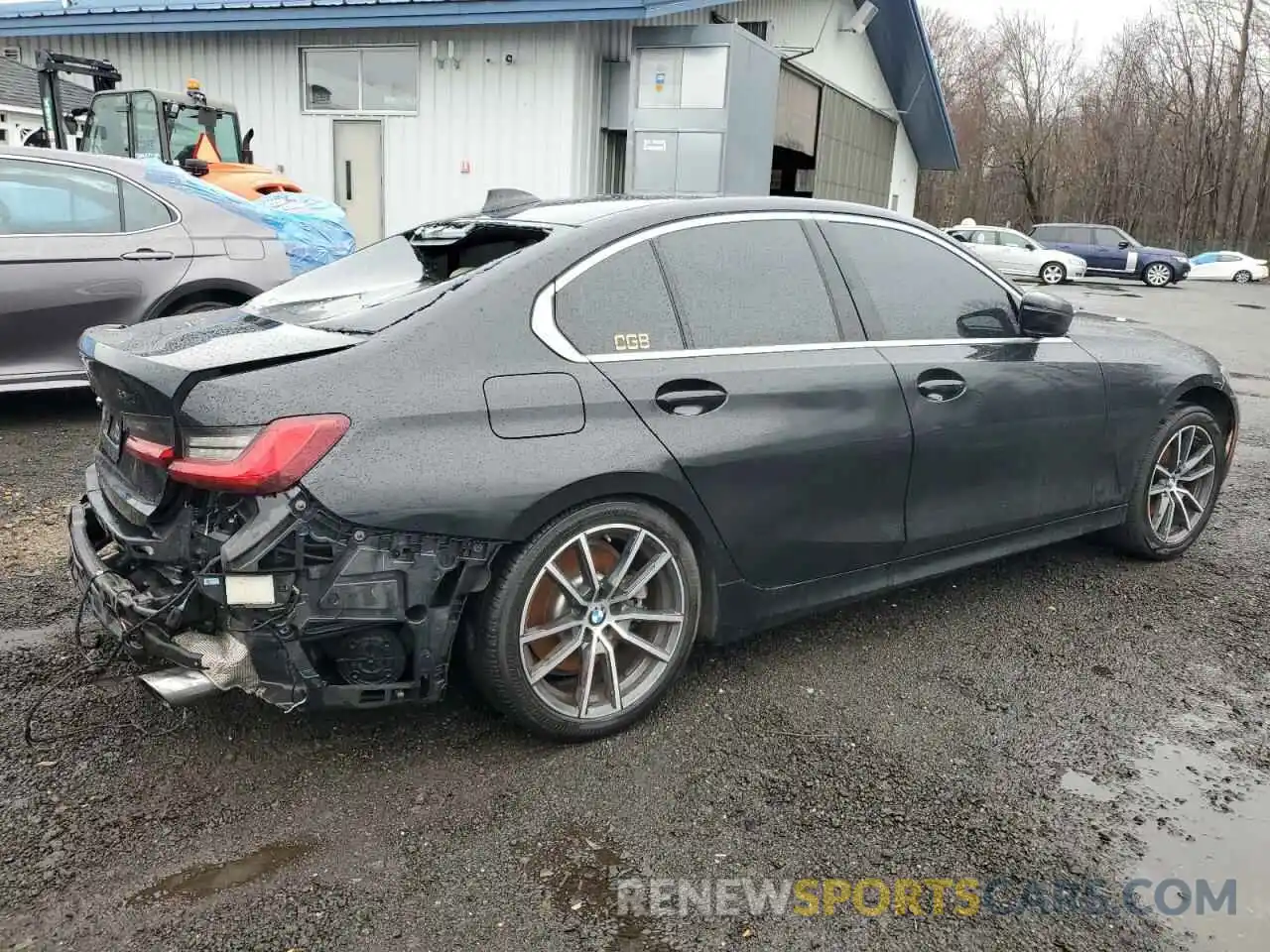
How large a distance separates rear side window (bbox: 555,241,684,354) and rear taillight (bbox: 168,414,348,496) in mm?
770

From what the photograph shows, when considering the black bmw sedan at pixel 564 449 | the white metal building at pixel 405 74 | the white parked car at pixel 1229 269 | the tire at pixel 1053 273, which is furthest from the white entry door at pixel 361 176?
the white parked car at pixel 1229 269

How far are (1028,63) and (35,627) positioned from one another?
56845 millimetres

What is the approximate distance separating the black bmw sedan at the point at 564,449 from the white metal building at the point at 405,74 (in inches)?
414

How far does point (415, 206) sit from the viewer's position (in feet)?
49.7

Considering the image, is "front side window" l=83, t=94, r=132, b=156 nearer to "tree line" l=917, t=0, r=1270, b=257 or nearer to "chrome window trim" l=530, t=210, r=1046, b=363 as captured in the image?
"chrome window trim" l=530, t=210, r=1046, b=363

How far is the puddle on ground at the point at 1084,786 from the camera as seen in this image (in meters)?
2.91

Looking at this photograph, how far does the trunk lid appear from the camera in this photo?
267 centimetres

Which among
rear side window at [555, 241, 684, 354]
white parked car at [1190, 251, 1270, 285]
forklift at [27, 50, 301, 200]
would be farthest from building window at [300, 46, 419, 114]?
white parked car at [1190, 251, 1270, 285]

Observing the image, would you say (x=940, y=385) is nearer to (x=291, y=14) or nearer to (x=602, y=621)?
(x=602, y=621)

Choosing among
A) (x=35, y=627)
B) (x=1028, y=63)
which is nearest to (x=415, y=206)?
(x=35, y=627)

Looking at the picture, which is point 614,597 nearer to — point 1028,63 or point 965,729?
point 965,729

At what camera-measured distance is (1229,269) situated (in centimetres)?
3631

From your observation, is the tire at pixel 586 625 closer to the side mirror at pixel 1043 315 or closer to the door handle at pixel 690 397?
the door handle at pixel 690 397

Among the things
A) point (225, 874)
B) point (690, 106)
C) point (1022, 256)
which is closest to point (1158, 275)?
point (1022, 256)
